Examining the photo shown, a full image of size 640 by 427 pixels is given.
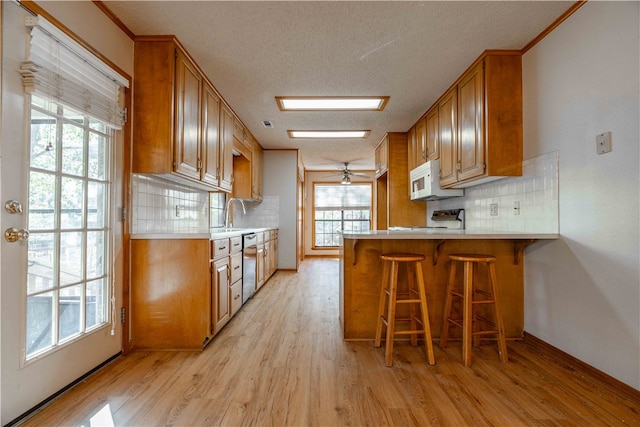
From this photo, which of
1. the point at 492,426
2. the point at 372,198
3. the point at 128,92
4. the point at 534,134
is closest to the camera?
the point at 492,426

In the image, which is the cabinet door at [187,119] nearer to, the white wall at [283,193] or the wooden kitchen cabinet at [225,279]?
the wooden kitchen cabinet at [225,279]

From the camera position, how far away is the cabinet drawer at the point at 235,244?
110 inches

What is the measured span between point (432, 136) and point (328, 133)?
5.20 feet

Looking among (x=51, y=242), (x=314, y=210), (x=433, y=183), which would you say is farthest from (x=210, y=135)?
(x=314, y=210)

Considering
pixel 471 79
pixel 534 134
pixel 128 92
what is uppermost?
pixel 471 79

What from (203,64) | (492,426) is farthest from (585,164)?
(203,64)

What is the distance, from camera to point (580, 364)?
1883 mm

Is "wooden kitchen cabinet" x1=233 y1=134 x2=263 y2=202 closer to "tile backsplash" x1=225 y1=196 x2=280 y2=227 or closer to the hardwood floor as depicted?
"tile backsplash" x1=225 y1=196 x2=280 y2=227

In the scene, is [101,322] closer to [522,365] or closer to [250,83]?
[250,83]

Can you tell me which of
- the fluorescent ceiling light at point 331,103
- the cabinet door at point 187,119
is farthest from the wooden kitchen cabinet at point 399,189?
the cabinet door at point 187,119

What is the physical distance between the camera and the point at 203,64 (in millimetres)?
2533

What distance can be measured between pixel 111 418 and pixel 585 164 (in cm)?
301

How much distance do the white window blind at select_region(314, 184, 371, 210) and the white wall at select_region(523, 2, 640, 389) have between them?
564 centimetres

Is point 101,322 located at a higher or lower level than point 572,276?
lower
